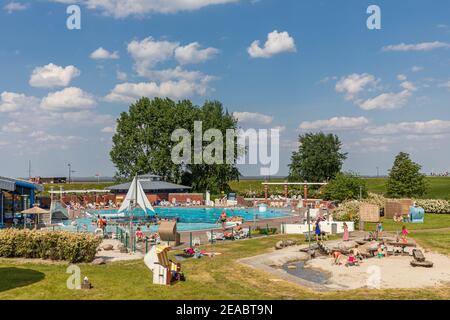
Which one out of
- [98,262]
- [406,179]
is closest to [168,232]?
[98,262]

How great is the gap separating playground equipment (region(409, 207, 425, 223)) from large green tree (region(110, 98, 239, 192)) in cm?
4091

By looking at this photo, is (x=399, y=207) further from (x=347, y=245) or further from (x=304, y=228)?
(x=347, y=245)

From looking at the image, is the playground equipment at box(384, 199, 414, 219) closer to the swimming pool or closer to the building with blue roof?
the swimming pool

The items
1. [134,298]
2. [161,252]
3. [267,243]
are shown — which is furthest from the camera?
[267,243]

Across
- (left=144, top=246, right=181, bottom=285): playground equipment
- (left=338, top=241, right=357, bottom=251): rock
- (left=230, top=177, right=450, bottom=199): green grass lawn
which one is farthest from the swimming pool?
(left=144, top=246, right=181, bottom=285): playground equipment

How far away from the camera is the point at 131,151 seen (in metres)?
74.6

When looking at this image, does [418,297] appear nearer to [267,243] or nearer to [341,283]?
[341,283]

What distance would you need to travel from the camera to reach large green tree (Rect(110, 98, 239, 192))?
243ft

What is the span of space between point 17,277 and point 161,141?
57.4 meters

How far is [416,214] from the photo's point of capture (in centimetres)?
3941
